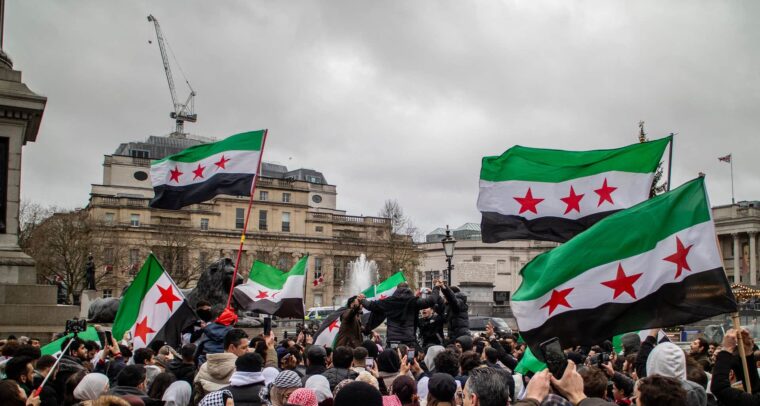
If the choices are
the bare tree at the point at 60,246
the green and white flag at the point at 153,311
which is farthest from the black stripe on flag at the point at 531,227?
the bare tree at the point at 60,246

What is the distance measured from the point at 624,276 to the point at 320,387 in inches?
129

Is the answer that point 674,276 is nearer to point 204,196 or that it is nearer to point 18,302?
point 204,196

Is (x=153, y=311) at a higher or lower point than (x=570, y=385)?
higher

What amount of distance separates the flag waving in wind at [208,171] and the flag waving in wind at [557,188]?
5.19 meters

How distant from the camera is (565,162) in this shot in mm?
11914

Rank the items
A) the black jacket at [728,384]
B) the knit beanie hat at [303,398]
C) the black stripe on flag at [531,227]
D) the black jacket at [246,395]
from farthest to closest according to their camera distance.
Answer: the black stripe on flag at [531,227] < the black jacket at [246,395] < the black jacket at [728,384] < the knit beanie hat at [303,398]

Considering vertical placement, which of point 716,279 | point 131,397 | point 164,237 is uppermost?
point 164,237

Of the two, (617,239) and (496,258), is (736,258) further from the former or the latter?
(617,239)

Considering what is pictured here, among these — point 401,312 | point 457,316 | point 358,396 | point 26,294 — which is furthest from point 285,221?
point 358,396

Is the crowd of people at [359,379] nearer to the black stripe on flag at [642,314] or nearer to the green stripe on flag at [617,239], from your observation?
the black stripe on flag at [642,314]

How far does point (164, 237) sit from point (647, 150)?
7308 cm

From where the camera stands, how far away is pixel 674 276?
24.4ft

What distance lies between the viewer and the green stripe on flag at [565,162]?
11.0m

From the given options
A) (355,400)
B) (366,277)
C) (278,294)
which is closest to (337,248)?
(366,277)
